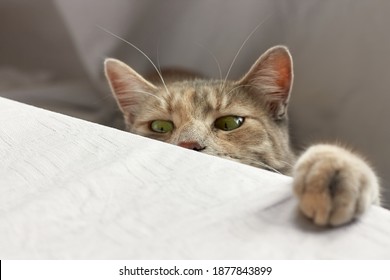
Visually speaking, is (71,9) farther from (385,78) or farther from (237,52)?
(385,78)

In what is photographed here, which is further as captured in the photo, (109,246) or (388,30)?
(388,30)

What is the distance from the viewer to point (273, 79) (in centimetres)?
142

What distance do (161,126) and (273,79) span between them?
363mm

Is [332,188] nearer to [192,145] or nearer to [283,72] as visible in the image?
[192,145]

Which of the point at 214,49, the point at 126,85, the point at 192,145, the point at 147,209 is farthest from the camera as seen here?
the point at 214,49

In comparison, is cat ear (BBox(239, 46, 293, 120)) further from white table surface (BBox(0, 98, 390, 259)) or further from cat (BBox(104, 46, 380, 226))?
white table surface (BBox(0, 98, 390, 259))

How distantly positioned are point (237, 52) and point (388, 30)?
1.68 ft

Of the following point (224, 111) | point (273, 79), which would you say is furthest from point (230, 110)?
point (273, 79)

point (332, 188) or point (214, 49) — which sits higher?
point (214, 49)

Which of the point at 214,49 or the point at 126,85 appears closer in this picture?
the point at 126,85

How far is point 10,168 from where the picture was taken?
0.75m
